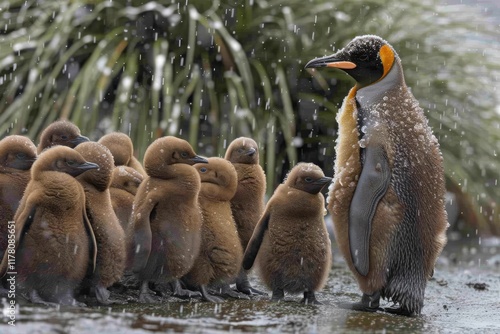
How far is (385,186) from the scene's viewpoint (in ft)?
13.5

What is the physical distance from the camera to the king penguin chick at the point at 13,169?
390cm

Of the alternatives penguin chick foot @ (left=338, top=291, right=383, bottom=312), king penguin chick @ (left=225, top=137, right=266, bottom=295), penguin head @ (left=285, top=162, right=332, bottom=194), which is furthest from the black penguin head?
penguin chick foot @ (left=338, top=291, right=383, bottom=312)

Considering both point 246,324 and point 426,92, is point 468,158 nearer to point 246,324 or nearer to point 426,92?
point 426,92

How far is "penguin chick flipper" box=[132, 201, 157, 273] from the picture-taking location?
154 inches

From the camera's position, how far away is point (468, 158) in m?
9.20

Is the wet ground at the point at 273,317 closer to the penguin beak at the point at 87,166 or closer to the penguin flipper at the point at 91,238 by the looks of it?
the penguin flipper at the point at 91,238

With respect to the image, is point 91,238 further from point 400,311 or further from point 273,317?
point 400,311

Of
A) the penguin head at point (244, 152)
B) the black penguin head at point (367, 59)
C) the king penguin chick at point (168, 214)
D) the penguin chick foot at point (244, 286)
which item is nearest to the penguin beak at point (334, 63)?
the black penguin head at point (367, 59)

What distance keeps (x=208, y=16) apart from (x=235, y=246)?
452 centimetres

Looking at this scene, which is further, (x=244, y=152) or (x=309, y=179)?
(x=244, y=152)

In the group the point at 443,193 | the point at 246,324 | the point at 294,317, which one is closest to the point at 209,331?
the point at 246,324

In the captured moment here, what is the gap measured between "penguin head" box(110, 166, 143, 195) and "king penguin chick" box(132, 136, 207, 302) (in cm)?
30

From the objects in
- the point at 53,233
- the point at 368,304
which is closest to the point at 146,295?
the point at 53,233

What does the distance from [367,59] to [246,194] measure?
1.06m
